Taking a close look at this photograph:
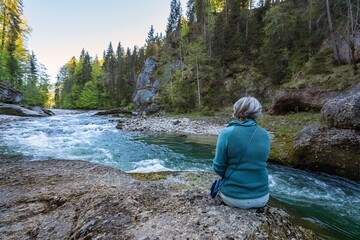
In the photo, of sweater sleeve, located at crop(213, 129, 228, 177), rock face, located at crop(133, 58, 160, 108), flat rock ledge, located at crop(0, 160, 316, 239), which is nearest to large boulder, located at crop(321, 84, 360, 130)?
flat rock ledge, located at crop(0, 160, 316, 239)

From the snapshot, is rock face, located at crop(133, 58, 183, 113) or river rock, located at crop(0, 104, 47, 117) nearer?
river rock, located at crop(0, 104, 47, 117)

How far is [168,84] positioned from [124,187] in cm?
2570

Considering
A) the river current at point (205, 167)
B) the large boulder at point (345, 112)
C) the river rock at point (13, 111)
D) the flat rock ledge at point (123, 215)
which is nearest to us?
the flat rock ledge at point (123, 215)

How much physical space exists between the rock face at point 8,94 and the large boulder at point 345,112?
111 ft

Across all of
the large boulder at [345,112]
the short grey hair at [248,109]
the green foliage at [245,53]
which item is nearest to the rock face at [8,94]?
the green foliage at [245,53]

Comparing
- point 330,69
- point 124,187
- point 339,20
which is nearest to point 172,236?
point 124,187

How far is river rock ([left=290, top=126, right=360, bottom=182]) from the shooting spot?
5427 millimetres

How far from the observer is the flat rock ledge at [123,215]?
217 centimetres

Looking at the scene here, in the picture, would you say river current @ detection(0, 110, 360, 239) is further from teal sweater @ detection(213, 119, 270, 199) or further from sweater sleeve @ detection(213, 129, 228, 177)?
sweater sleeve @ detection(213, 129, 228, 177)

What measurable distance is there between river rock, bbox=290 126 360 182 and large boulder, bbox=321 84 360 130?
0.23 meters

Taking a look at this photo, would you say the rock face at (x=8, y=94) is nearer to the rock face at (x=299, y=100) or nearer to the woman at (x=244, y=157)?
the rock face at (x=299, y=100)

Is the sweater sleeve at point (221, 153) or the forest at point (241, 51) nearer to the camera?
the sweater sleeve at point (221, 153)

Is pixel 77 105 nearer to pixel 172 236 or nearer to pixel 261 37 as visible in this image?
pixel 261 37

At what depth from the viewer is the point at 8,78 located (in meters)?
32.0
